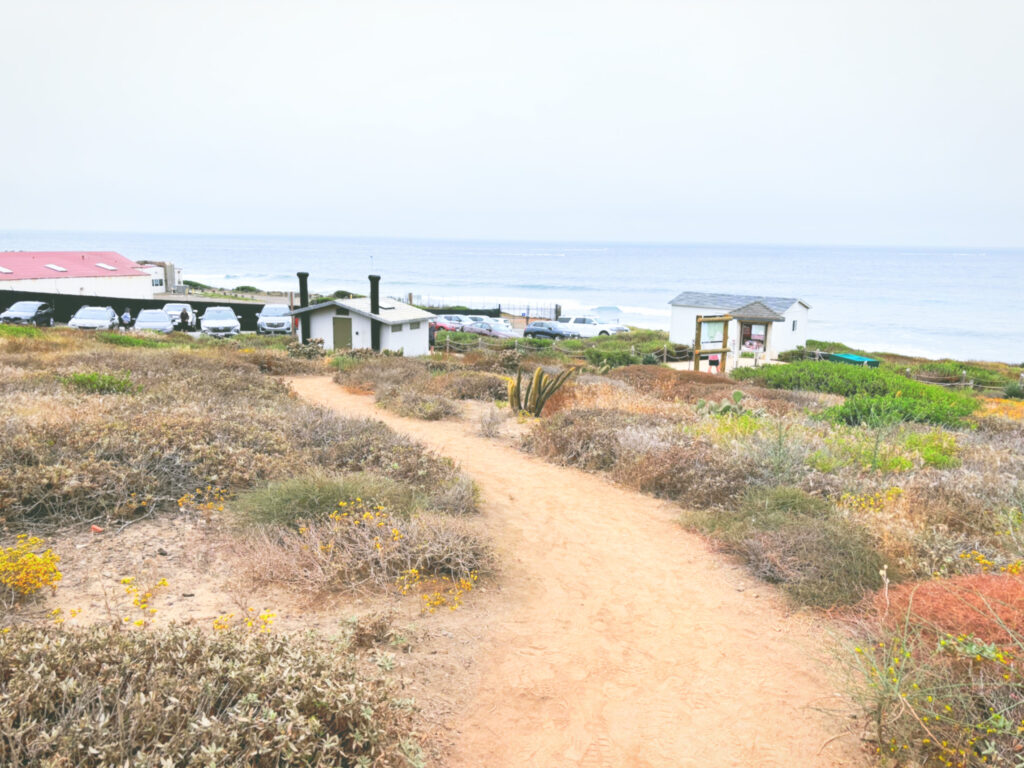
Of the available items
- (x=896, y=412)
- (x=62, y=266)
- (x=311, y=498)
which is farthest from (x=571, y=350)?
(x=62, y=266)

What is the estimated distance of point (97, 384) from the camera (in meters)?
11.5

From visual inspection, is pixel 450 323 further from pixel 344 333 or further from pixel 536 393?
pixel 536 393

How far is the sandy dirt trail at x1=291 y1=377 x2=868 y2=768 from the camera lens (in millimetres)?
4215

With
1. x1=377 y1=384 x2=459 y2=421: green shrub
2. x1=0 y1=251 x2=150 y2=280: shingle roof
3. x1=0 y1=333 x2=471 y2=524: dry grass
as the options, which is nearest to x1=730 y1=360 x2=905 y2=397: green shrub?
x1=377 y1=384 x2=459 y2=421: green shrub

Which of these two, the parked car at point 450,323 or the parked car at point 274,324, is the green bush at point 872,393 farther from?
the parked car at point 450,323

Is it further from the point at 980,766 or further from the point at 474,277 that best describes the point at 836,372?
the point at 474,277

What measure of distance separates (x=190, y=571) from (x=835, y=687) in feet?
16.2

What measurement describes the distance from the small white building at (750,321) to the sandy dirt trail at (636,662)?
27694 mm

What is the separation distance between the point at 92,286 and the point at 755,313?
41.1 meters

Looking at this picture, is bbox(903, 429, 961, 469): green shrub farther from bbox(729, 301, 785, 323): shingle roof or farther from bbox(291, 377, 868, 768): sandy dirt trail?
bbox(729, 301, 785, 323): shingle roof

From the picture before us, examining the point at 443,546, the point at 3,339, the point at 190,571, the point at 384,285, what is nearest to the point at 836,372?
the point at 443,546

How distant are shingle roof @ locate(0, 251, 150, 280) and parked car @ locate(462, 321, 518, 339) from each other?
80.9 ft

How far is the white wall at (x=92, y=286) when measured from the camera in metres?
43.0

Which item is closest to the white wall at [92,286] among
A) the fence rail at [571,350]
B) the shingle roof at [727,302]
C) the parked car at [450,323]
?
the parked car at [450,323]
